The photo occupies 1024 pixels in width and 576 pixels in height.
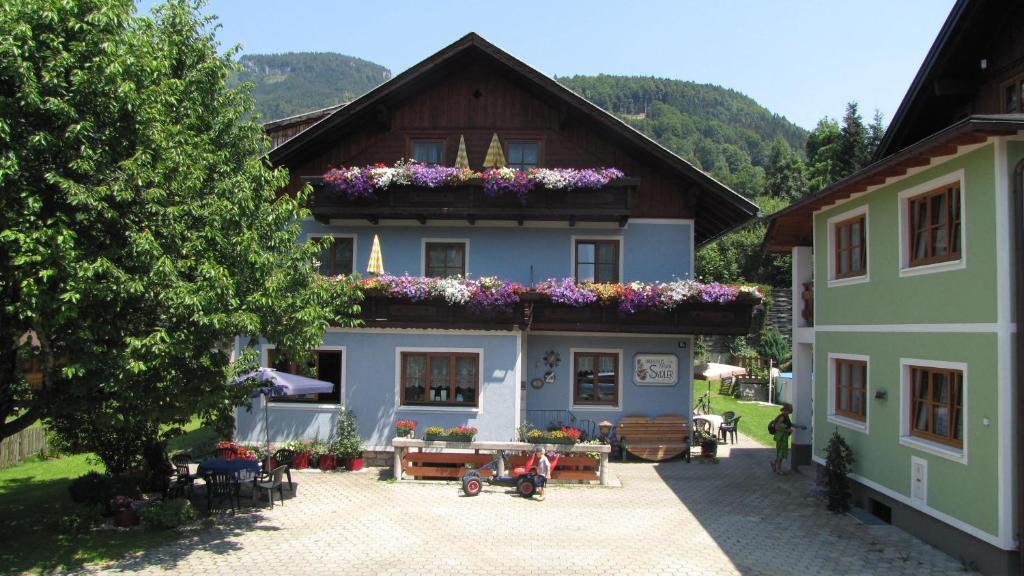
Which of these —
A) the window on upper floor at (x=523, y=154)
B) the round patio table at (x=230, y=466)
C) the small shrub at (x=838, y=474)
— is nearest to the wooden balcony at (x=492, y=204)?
the window on upper floor at (x=523, y=154)

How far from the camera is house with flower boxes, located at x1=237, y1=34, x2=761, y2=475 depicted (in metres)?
18.1

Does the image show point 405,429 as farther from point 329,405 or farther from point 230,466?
point 230,466

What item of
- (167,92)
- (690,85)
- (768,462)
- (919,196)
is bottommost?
(768,462)

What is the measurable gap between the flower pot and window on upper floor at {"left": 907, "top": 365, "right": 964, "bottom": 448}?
43.6ft

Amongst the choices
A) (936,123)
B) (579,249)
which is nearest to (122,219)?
(579,249)

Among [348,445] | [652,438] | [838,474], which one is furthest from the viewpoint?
[652,438]

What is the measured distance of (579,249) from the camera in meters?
20.4

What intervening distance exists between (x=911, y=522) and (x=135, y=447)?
14.3 metres

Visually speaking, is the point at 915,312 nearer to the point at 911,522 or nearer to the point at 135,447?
the point at 911,522

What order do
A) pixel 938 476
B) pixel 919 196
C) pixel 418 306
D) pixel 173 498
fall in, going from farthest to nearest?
pixel 418 306, pixel 173 498, pixel 919 196, pixel 938 476

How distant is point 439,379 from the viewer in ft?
60.6

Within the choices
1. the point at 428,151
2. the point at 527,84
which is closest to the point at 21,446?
the point at 428,151

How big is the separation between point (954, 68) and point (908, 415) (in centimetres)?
696

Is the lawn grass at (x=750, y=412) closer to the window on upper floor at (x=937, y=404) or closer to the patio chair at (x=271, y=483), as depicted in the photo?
the window on upper floor at (x=937, y=404)
